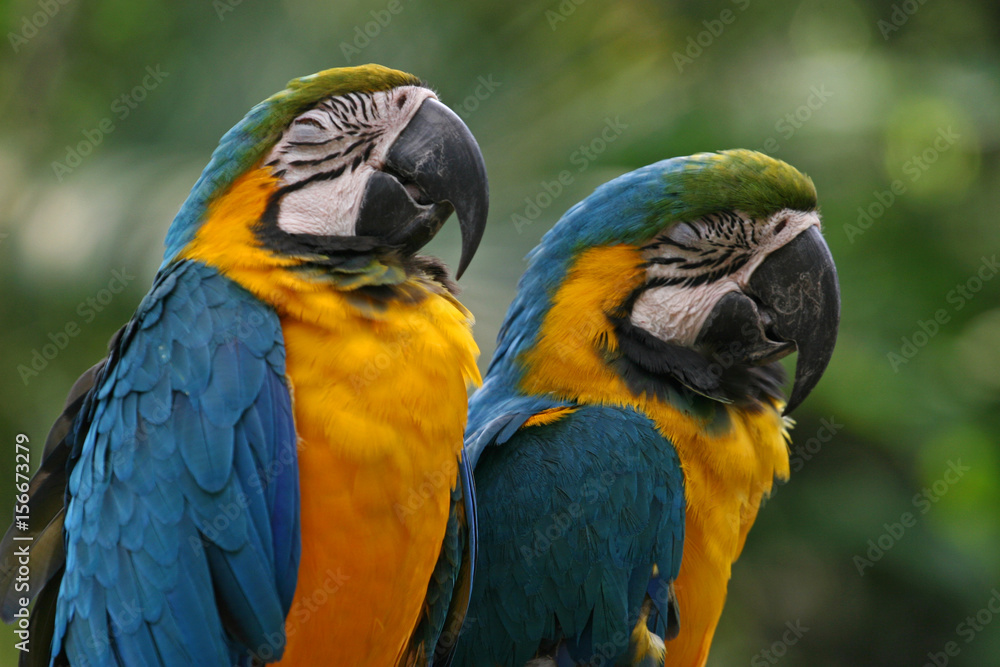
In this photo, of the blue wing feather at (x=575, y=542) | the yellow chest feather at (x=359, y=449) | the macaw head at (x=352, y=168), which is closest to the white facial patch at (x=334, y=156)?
the macaw head at (x=352, y=168)

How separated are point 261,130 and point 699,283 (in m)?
1.17

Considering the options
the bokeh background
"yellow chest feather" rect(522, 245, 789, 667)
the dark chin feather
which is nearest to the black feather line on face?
"yellow chest feather" rect(522, 245, 789, 667)

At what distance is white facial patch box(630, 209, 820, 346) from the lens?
2.34 m

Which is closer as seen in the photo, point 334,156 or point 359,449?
point 359,449

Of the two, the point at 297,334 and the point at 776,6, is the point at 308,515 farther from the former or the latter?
the point at 776,6

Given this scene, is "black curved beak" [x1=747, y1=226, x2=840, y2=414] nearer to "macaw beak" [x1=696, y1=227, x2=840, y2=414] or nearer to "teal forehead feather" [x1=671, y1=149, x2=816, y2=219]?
"macaw beak" [x1=696, y1=227, x2=840, y2=414]

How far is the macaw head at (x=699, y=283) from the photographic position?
7.62 ft

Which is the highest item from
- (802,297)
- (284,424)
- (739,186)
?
(739,186)

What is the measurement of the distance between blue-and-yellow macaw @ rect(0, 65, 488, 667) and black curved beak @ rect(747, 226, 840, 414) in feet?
2.69

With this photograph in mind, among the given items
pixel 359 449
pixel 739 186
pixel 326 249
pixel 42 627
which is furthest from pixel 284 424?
pixel 739 186

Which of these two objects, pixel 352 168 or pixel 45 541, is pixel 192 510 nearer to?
pixel 45 541

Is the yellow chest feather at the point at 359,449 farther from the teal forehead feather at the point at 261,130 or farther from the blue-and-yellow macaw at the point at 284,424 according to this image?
the teal forehead feather at the point at 261,130

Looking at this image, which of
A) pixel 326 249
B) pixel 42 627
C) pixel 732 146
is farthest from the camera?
pixel 732 146

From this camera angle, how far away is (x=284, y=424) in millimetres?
1791
